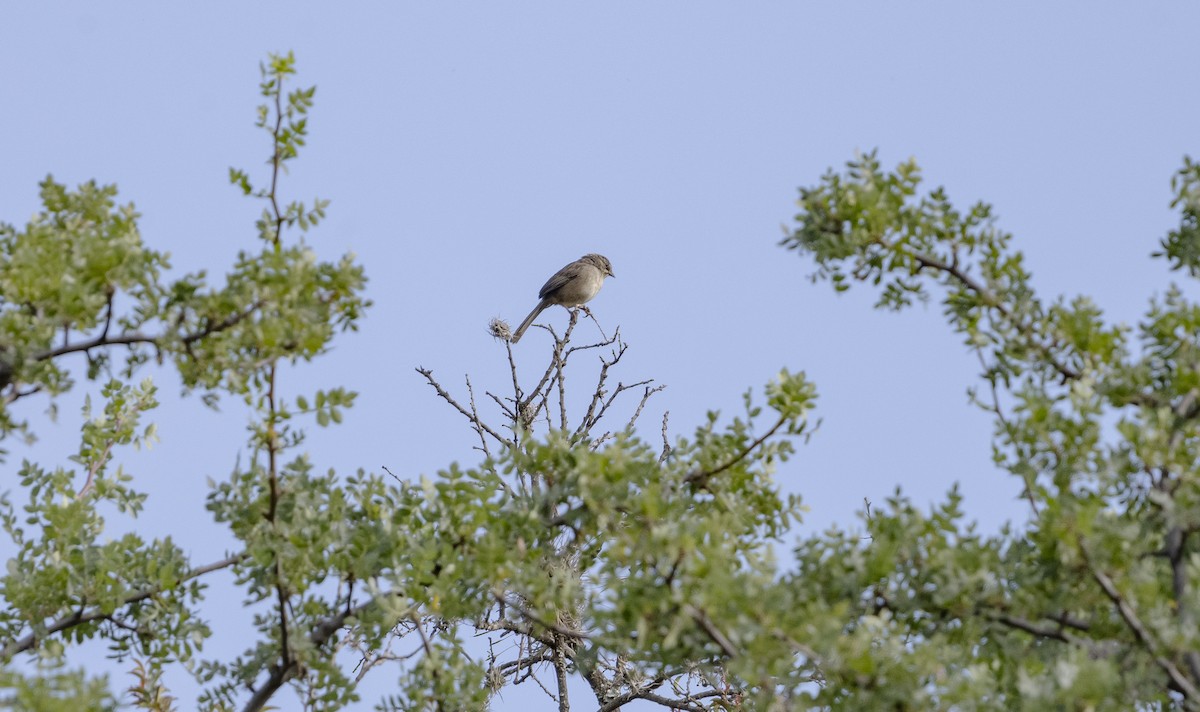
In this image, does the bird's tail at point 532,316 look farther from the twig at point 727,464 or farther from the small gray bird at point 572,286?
the twig at point 727,464

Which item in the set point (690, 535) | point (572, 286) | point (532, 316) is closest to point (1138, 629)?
point (690, 535)

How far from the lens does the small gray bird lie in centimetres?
1675

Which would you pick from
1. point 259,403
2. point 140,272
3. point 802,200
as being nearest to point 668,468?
point 802,200

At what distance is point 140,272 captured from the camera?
500 centimetres

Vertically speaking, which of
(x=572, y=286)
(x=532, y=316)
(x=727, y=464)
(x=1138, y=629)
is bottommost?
(x=1138, y=629)

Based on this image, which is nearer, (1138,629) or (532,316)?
(1138,629)

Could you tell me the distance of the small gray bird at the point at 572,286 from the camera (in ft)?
55.0

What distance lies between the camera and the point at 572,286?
16.9 m

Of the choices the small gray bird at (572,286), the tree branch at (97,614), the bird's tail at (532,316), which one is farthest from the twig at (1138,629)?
the small gray bird at (572,286)

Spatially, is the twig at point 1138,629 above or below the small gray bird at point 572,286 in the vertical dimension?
below

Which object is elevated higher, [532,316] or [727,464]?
[532,316]

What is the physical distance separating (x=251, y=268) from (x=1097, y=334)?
10.2 ft

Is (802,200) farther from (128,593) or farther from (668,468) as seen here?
(128,593)

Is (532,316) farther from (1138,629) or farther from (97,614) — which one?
(1138,629)
